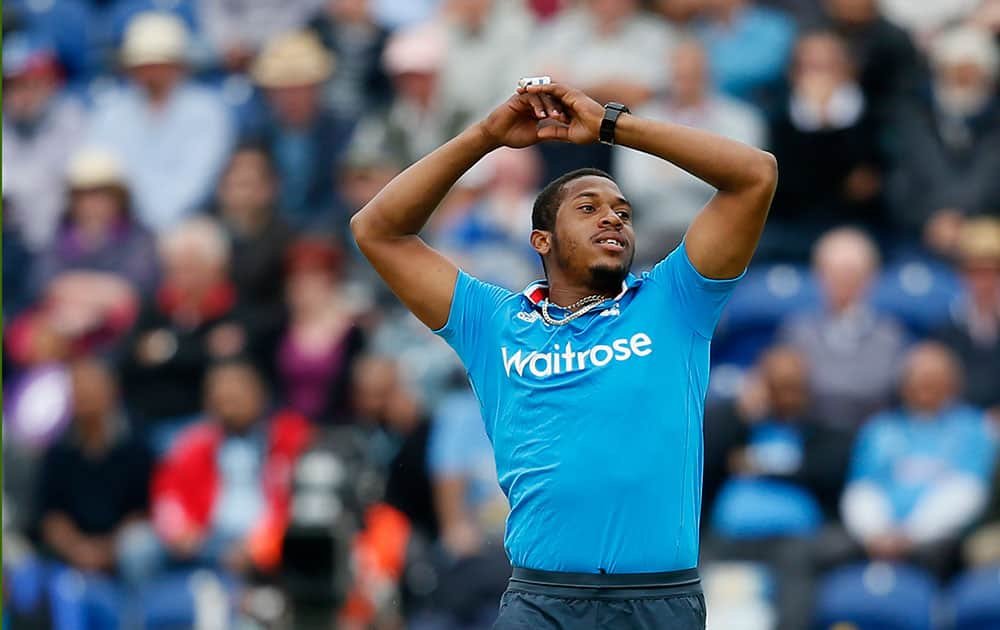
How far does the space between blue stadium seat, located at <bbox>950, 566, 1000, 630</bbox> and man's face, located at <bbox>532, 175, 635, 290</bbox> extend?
178 inches

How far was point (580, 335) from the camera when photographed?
552 centimetres

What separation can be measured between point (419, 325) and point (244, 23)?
4.22 meters

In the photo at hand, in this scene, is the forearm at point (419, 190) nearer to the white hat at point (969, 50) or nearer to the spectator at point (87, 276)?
the white hat at point (969, 50)

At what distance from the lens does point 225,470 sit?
11727 millimetres

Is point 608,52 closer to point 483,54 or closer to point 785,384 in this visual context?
point 483,54

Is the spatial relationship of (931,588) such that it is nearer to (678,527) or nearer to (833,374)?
(833,374)

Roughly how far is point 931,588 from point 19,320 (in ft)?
24.7

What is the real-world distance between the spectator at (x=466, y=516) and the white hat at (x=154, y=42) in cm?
470

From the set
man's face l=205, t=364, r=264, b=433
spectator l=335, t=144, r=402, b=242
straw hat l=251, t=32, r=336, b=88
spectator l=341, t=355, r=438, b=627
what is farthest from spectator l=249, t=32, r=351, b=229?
spectator l=341, t=355, r=438, b=627

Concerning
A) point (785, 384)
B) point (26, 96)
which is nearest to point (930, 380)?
point (785, 384)

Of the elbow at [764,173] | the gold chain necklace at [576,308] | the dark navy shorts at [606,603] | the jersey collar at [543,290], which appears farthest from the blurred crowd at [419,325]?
the elbow at [764,173]

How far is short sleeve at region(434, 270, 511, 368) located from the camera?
18.9 feet

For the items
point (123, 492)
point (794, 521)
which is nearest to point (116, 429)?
point (123, 492)

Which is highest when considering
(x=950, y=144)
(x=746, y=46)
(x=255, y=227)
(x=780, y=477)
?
(x=746, y=46)
